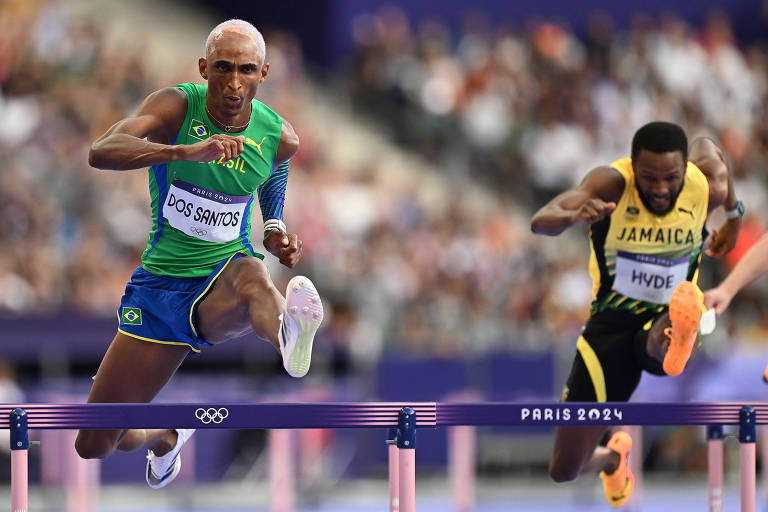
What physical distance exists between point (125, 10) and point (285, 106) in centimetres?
371

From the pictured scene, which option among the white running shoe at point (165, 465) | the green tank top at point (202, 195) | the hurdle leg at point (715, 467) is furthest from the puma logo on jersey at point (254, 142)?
the hurdle leg at point (715, 467)

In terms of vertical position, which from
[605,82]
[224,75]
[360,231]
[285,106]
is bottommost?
[224,75]

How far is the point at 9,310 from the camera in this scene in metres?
12.2

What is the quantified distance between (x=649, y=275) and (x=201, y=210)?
260 centimetres

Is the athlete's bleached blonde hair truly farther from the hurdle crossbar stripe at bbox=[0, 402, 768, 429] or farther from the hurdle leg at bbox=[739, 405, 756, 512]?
the hurdle leg at bbox=[739, 405, 756, 512]

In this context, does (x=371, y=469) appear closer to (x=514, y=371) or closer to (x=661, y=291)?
(x=514, y=371)

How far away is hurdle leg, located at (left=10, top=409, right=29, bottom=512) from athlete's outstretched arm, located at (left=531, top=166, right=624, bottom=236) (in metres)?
2.73

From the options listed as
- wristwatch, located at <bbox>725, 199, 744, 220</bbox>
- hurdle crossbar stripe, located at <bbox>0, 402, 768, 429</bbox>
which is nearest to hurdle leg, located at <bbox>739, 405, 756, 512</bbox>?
hurdle crossbar stripe, located at <bbox>0, 402, 768, 429</bbox>

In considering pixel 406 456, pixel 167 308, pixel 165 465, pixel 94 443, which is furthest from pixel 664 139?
pixel 94 443

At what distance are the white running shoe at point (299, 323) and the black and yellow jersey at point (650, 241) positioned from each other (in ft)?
7.36

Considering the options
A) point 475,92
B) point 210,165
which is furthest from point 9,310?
point 475,92

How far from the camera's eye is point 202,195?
6203mm

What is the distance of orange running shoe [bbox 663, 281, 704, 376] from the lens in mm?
6172

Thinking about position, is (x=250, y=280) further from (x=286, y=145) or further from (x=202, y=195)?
(x=286, y=145)
